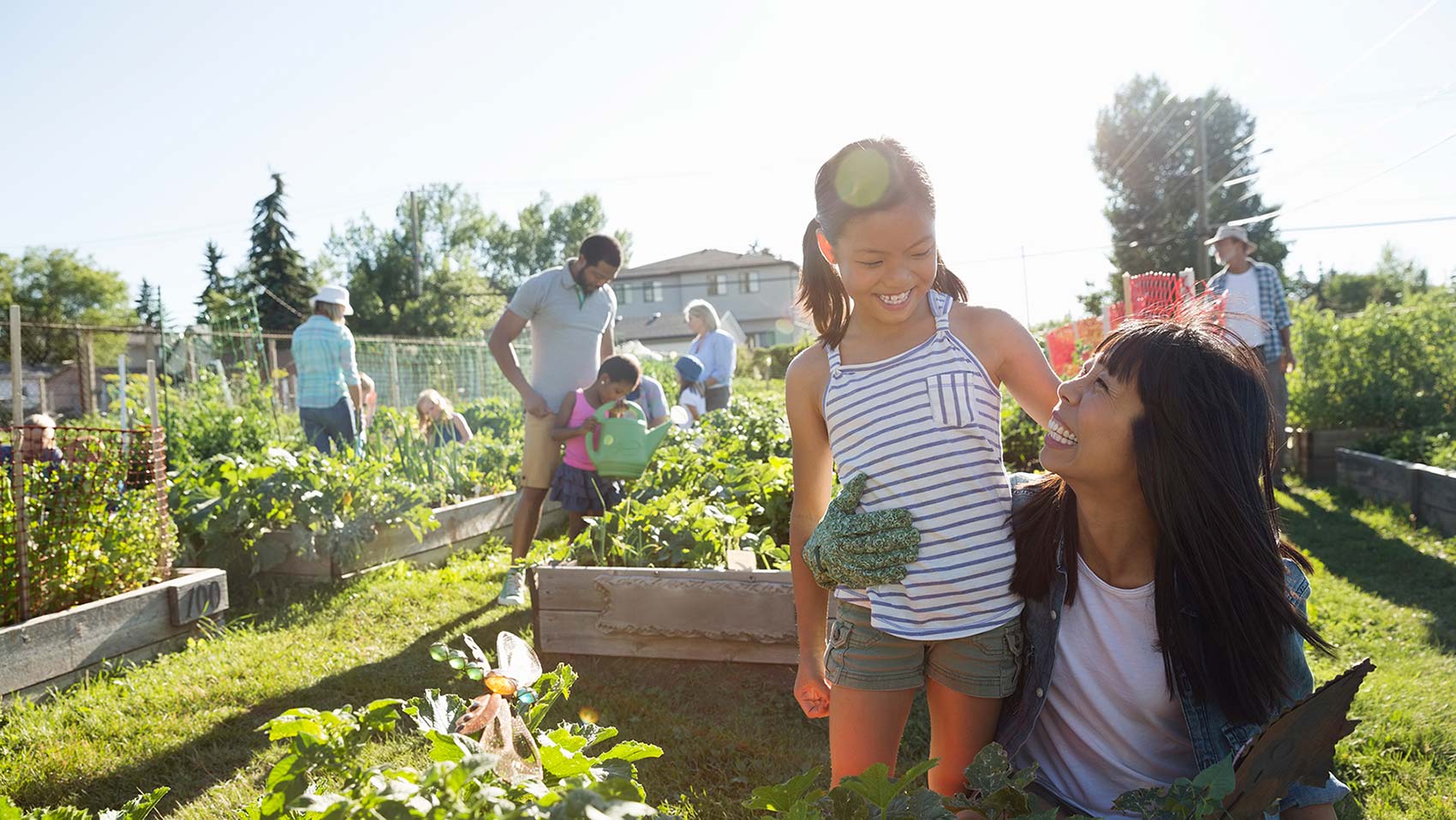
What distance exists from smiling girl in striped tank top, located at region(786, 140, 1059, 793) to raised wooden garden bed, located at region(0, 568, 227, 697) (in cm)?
317

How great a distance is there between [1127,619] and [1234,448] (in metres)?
0.33

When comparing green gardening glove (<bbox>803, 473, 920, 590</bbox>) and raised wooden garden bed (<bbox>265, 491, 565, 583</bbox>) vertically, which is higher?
green gardening glove (<bbox>803, 473, 920, 590</bbox>)

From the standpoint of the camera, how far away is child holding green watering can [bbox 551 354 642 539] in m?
4.64

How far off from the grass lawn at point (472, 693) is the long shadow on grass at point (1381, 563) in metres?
0.02

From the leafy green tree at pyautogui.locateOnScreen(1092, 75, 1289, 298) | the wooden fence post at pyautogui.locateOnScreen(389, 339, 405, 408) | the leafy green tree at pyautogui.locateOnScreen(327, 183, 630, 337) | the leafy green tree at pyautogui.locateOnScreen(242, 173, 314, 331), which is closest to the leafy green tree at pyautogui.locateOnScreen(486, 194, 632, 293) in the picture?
the leafy green tree at pyautogui.locateOnScreen(327, 183, 630, 337)

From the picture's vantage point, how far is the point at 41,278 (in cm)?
6044

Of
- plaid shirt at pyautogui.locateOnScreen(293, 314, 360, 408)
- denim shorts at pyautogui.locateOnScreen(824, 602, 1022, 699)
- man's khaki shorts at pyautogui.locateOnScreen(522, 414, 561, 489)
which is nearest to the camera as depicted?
denim shorts at pyautogui.locateOnScreen(824, 602, 1022, 699)

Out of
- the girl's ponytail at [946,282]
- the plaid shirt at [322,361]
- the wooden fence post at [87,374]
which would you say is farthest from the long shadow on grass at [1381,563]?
the wooden fence post at [87,374]

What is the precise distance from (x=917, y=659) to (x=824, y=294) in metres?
0.76

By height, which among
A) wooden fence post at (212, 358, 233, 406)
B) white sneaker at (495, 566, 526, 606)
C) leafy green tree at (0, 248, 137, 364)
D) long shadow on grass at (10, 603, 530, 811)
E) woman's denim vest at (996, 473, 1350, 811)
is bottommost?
long shadow on grass at (10, 603, 530, 811)

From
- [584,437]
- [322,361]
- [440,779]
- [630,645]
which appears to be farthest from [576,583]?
[322,361]

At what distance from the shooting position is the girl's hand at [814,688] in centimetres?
193

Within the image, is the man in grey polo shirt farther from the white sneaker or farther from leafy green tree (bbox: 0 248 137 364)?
leafy green tree (bbox: 0 248 137 364)

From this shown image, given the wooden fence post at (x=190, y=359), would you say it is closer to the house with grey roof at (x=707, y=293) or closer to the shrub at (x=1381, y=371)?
the shrub at (x=1381, y=371)
